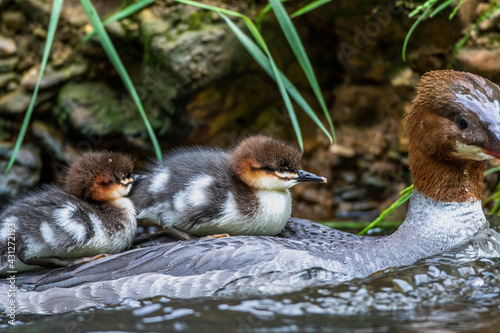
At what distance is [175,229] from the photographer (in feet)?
11.9

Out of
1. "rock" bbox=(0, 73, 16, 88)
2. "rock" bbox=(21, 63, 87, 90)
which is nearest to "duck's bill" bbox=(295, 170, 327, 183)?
"rock" bbox=(21, 63, 87, 90)

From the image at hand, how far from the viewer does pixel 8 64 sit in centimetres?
514

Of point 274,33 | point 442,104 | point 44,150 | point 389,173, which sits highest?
point 274,33

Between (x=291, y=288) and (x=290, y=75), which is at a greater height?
(x=290, y=75)

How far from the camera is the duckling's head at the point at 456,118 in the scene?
3021mm

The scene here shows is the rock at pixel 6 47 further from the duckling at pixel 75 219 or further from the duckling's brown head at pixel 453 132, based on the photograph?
the duckling's brown head at pixel 453 132

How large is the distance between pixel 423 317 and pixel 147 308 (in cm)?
117

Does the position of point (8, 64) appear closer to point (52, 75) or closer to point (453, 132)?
point (52, 75)

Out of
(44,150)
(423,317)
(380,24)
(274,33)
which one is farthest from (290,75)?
(423,317)

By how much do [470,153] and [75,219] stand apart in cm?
203

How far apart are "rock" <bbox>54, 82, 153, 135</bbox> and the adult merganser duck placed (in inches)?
85.8

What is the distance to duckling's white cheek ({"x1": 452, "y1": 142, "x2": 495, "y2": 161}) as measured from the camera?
121 inches

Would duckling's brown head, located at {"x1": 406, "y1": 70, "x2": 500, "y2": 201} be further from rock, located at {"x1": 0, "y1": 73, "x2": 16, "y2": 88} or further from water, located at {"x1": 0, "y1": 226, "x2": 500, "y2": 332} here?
rock, located at {"x1": 0, "y1": 73, "x2": 16, "y2": 88}

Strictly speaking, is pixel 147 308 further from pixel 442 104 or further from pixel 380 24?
pixel 380 24
